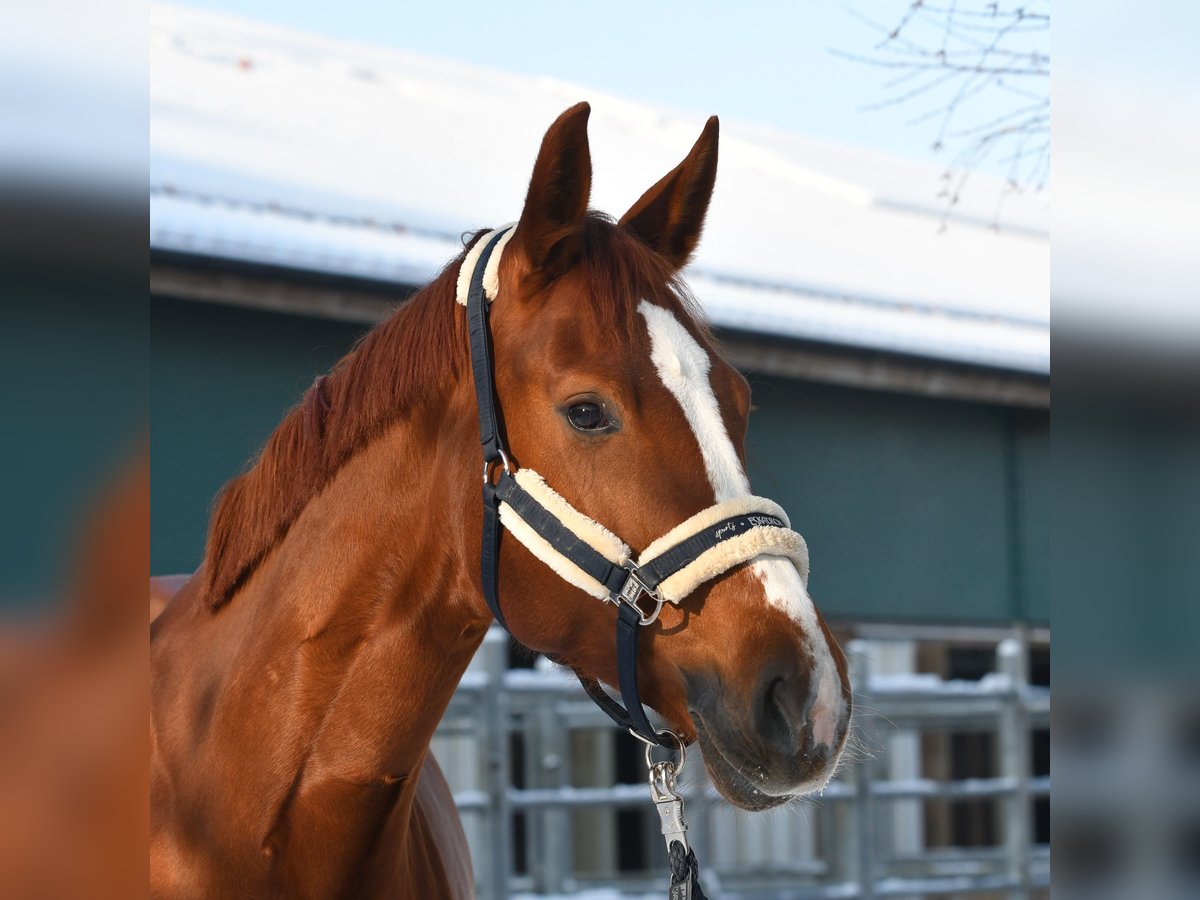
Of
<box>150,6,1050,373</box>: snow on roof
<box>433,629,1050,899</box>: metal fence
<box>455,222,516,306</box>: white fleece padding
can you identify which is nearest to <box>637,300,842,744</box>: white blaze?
<box>455,222,516,306</box>: white fleece padding

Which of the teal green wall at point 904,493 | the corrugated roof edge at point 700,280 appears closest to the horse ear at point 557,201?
the corrugated roof edge at point 700,280

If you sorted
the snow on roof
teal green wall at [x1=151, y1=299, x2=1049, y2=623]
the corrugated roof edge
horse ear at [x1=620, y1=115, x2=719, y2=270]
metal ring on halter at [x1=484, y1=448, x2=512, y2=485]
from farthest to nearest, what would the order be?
teal green wall at [x1=151, y1=299, x2=1049, y2=623], the snow on roof, the corrugated roof edge, horse ear at [x1=620, y1=115, x2=719, y2=270], metal ring on halter at [x1=484, y1=448, x2=512, y2=485]

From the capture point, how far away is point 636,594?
1736 millimetres

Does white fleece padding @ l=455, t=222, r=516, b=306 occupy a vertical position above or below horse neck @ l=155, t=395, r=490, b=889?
above

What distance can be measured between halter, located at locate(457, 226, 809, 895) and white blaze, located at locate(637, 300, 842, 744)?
0.03m

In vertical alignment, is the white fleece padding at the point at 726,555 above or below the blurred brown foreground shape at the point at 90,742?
above

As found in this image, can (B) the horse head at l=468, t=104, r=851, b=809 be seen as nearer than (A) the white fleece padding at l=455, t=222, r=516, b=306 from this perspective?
Yes

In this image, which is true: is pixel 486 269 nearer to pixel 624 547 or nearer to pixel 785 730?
pixel 624 547

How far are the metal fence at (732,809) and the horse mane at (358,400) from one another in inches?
141

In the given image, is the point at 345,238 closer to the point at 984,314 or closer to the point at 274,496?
the point at 274,496

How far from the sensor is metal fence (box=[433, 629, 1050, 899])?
19.3ft

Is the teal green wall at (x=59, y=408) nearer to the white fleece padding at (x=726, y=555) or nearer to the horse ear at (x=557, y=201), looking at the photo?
the white fleece padding at (x=726, y=555)

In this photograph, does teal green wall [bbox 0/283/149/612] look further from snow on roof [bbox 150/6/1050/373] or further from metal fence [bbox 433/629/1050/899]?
metal fence [bbox 433/629/1050/899]

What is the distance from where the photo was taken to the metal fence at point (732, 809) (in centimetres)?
588
